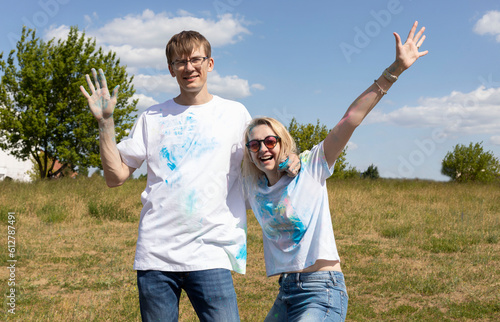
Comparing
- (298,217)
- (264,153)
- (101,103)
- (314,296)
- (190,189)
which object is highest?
(101,103)

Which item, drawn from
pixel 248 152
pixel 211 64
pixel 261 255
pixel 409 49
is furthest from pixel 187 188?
pixel 261 255

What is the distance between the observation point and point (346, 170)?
48.2m

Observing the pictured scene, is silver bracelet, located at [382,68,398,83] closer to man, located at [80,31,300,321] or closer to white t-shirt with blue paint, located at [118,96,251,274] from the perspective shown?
man, located at [80,31,300,321]

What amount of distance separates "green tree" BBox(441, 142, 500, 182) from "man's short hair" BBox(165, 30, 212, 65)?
45620 mm

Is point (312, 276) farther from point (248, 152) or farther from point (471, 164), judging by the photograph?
point (471, 164)

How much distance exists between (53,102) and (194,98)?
28052 mm

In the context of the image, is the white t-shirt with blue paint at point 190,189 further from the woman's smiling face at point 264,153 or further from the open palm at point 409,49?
the open palm at point 409,49

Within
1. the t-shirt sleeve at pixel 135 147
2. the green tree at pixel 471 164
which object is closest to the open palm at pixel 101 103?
the t-shirt sleeve at pixel 135 147

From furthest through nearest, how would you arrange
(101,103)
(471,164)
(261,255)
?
(471,164), (261,255), (101,103)

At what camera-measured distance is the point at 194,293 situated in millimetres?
2100

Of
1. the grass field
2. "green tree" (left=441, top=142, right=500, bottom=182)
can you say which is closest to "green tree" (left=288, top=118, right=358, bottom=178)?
"green tree" (left=441, top=142, right=500, bottom=182)

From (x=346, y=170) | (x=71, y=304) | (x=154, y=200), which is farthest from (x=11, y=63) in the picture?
(x=346, y=170)

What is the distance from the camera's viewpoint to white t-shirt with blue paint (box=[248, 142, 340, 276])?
7.14 feet

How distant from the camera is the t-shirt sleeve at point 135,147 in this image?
225cm
